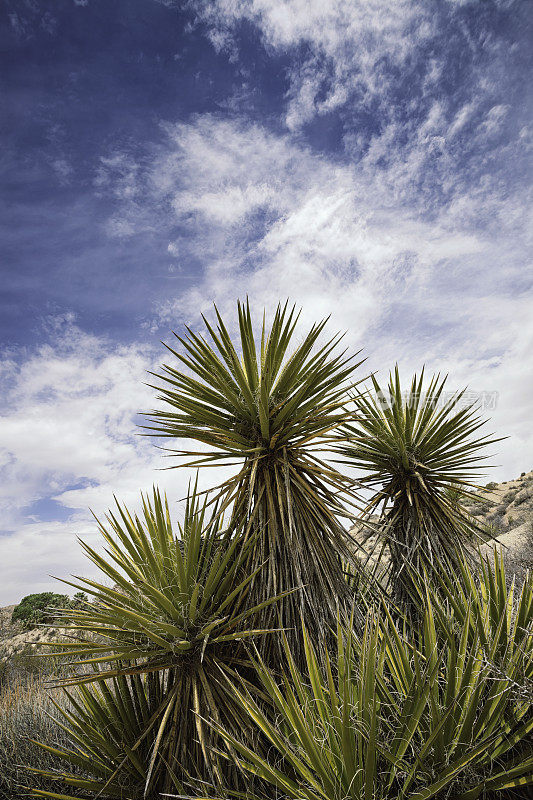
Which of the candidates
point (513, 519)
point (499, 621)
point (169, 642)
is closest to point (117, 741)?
point (169, 642)

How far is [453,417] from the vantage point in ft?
18.2

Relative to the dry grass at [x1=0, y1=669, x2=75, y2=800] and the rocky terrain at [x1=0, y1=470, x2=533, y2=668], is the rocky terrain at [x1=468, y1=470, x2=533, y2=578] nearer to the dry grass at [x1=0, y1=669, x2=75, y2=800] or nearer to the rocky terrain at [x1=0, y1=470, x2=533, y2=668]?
the rocky terrain at [x1=0, y1=470, x2=533, y2=668]

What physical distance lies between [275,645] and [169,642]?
2.88ft

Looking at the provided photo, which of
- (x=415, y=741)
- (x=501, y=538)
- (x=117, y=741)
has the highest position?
(x=501, y=538)

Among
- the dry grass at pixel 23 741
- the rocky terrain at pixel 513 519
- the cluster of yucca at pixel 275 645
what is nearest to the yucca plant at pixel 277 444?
the cluster of yucca at pixel 275 645

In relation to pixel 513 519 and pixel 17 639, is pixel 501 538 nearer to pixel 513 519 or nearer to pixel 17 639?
pixel 513 519

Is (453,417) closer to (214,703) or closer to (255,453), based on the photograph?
(255,453)

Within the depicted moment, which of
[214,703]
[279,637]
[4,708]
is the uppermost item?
[279,637]

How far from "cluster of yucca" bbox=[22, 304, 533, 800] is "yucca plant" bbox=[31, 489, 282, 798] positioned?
0.02m

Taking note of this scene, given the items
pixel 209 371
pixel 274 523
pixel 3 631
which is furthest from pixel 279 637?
pixel 3 631

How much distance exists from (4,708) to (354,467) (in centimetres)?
628

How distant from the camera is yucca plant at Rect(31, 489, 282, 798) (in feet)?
10.6

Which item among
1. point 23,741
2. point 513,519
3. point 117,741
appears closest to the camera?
point 117,741

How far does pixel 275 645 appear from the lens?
3.62 m
